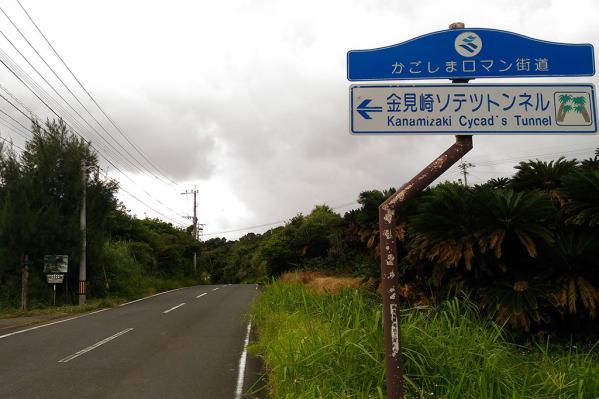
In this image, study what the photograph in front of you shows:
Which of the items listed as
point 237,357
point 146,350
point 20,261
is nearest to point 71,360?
point 146,350

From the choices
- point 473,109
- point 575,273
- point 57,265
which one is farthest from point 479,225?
point 57,265

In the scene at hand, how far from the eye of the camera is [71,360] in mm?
9156

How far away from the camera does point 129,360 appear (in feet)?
30.0

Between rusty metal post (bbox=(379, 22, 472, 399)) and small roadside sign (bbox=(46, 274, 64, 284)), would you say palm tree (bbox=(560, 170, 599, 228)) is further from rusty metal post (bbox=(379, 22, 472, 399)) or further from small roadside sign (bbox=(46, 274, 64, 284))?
small roadside sign (bbox=(46, 274, 64, 284))

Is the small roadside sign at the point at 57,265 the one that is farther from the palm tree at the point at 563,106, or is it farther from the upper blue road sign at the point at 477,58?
the palm tree at the point at 563,106

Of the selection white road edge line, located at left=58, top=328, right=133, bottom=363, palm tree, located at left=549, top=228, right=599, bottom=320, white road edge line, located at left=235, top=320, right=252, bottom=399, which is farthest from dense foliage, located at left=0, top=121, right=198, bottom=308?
palm tree, located at left=549, top=228, right=599, bottom=320

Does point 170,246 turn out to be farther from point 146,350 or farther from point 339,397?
point 339,397

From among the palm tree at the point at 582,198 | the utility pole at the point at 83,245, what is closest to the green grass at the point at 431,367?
the palm tree at the point at 582,198

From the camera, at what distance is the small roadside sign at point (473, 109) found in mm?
3131

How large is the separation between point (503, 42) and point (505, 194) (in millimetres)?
5314

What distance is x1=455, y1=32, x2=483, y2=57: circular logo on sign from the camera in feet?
10.5

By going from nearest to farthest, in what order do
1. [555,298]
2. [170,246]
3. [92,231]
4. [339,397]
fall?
[339,397] → [555,298] → [92,231] → [170,246]

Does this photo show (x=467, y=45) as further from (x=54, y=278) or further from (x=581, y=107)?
(x=54, y=278)

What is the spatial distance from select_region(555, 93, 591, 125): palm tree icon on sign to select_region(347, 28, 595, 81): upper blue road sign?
18 cm
